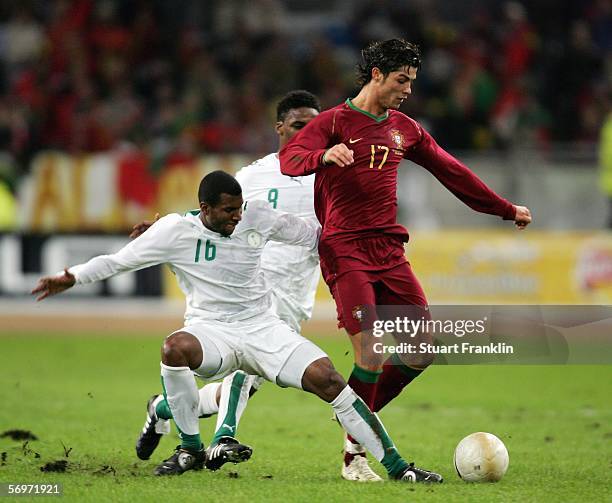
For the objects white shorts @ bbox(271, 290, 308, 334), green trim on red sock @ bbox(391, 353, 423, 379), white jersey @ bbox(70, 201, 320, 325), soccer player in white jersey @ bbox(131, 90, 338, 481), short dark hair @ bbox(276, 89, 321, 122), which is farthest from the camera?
short dark hair @ bbox(276, 89, 321, 122)

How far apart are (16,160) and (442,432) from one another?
9.12 metres

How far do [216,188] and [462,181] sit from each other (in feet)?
5.21

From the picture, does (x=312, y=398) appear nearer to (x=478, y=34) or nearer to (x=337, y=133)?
(x=337, y=133)

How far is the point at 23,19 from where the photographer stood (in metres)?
18.1

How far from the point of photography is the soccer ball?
21.6 ft

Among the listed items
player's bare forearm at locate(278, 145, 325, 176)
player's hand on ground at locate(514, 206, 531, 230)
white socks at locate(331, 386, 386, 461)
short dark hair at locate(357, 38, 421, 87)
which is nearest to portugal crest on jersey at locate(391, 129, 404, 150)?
short dark hair at locate(357, 38, 421, 87)

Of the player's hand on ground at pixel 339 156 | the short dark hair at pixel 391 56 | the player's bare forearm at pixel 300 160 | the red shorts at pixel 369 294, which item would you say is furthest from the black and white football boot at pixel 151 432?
the short dark hair at pixel 391 56

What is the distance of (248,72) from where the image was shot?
17766 millimetres

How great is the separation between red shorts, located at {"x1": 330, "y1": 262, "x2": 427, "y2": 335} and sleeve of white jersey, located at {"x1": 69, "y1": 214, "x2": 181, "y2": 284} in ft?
3.22

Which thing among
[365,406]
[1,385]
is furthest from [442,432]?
[1,385]

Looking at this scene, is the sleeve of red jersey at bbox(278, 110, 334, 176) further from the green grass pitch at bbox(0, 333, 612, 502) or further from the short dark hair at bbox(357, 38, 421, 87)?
the green grass pitch at bbox(0, 333, 612, 502)

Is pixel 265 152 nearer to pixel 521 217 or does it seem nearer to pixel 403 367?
pixel 521 217

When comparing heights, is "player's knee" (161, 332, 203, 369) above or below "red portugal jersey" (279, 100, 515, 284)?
below

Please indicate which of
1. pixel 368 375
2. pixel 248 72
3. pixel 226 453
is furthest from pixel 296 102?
pixel 248 72
